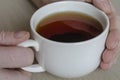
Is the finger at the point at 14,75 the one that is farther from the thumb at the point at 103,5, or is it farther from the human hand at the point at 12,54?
the thumb at the point at 103,5

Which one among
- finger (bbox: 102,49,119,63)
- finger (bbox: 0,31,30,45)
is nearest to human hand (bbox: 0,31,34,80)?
finger (bbox: 0,31,30,45)

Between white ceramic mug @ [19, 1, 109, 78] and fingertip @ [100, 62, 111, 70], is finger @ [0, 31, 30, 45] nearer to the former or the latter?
white ceramic mug @ [19, 1, 109, 78]

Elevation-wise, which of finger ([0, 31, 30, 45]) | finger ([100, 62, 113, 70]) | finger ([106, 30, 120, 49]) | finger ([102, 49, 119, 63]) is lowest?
finger ([100, 62, 113, 70])

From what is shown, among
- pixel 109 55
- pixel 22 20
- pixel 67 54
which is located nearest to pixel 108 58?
pixel 109 55

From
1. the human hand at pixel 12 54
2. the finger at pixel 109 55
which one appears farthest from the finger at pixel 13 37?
the finger at pixel 109 55

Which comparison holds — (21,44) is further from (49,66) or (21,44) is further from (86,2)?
(86,2)

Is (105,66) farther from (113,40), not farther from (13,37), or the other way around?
(13,37)

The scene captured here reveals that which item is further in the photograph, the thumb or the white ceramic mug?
the thumb

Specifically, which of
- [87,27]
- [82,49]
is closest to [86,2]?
[87,27]
